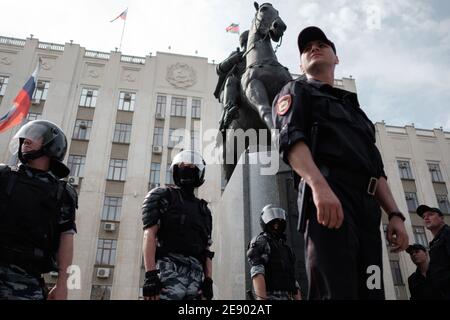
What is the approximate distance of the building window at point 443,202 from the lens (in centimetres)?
2665

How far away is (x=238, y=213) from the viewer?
459cm

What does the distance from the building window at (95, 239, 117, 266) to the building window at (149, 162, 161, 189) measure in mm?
4299

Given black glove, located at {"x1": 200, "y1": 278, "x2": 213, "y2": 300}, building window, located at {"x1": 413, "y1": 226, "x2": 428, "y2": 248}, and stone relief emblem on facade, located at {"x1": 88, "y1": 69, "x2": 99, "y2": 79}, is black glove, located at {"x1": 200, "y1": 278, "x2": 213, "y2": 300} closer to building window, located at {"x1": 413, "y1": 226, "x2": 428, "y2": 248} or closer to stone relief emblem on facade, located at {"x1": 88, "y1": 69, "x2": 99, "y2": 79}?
building window, located at {"x1": 413, "y1": 226, "x2": 428, "y2": 248}

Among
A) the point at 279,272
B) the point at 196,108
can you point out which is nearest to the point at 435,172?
the point at 196,108

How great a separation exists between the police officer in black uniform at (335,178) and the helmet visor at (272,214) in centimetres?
176

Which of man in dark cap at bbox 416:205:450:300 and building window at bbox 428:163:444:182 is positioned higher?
building window at bbox 428:163:444:182

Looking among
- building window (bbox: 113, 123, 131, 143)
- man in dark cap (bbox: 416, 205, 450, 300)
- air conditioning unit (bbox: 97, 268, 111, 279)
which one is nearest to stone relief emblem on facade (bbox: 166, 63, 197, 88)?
building window (bbox: 113, 123, 131, 143)

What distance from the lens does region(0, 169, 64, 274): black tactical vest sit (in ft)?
Result: 7.38

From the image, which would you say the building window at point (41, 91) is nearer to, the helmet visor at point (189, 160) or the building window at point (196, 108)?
the building window at point (196, 108)

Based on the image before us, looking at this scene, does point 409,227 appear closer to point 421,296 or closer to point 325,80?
point 421,296

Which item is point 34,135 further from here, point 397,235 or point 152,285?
point 397,235

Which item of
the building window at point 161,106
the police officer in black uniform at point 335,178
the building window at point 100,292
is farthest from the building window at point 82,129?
the police officer in black uniform at point 335,178
